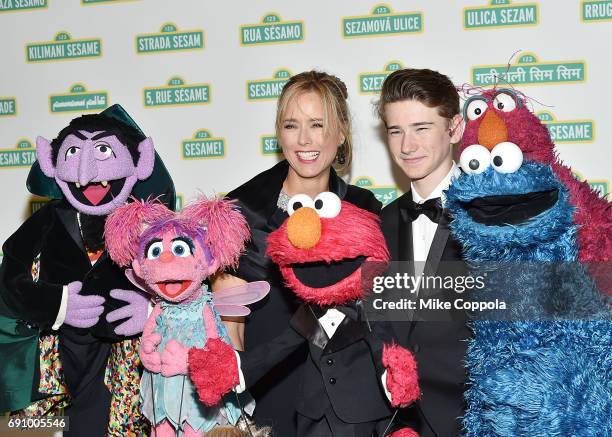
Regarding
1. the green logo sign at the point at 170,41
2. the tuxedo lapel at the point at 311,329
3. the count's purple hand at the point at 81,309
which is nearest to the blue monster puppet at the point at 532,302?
the tuxedo lapel at the point at 311,329

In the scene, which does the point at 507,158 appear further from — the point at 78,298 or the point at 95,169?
the point at 78,298

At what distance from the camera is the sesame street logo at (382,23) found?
3.03 metres

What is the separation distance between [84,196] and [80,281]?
11.8 inches

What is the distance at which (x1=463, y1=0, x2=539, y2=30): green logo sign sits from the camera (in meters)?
2.91

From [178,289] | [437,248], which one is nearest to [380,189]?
[437,248]

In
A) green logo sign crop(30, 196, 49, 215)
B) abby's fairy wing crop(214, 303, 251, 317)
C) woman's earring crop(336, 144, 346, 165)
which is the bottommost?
abby's fairy wing crop(214, 303, 251, 317)

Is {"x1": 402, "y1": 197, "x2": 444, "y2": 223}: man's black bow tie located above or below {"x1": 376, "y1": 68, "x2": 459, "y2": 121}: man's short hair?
below

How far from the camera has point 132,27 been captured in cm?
331

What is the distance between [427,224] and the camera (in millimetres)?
2242

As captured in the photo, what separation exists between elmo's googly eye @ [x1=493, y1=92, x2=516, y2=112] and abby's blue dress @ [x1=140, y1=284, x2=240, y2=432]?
1052mm

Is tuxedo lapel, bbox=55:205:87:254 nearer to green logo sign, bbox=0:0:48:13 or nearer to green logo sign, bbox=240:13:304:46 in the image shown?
green logo sign, bbox=240:13:304:46

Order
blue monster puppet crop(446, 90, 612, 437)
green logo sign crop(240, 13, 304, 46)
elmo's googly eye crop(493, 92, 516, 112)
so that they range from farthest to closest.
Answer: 1. green logo sign crop(240, 13, 304, 46)
2. elmo's googly eye crop(493, 92, 516, 112)
3. blue monster puppet crop(446, 90, 612, 437)

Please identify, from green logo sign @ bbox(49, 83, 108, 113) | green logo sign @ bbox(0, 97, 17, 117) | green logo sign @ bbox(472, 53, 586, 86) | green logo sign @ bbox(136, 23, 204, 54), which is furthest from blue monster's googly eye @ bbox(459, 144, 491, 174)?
green logo sign @ bbox(0, 97, 17, 117)

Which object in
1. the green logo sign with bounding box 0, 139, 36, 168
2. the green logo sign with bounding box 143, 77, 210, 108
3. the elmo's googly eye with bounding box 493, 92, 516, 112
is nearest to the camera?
the elmo's googly eye with bounding box 493, 92, 516, 112
